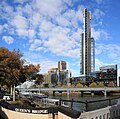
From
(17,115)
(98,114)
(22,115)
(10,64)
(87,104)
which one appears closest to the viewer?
(87,104)

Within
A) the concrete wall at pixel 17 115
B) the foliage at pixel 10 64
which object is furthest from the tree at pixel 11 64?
the concrete wall at pixel 17 115

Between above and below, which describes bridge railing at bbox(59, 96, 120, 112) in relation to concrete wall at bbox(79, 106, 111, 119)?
above

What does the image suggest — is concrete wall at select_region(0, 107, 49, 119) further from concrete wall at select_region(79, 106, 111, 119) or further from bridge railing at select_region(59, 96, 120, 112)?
concrete wall at select_region(79, 106, 111, 119)

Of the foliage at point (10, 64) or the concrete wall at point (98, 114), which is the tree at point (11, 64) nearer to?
the foliage at point (10, 64)

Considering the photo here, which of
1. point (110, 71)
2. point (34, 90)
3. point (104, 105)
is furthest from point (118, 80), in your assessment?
point (104, 105)

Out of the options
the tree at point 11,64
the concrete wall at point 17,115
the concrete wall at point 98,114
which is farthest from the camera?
the tree at point 11,64

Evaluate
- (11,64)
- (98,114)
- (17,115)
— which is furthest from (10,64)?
(98,114)

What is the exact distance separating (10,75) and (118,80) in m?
164

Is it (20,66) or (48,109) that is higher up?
(20,66)

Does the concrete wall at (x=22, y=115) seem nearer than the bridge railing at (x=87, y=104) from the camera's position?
No

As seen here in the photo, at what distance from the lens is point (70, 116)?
70.9 ft

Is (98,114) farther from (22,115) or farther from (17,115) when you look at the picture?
(17,115)

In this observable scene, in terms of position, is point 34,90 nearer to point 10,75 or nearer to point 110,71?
point 110,71

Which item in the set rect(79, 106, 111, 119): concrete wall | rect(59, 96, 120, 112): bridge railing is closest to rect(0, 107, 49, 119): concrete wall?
rect(59, 96, 120, 112): bridge railing
